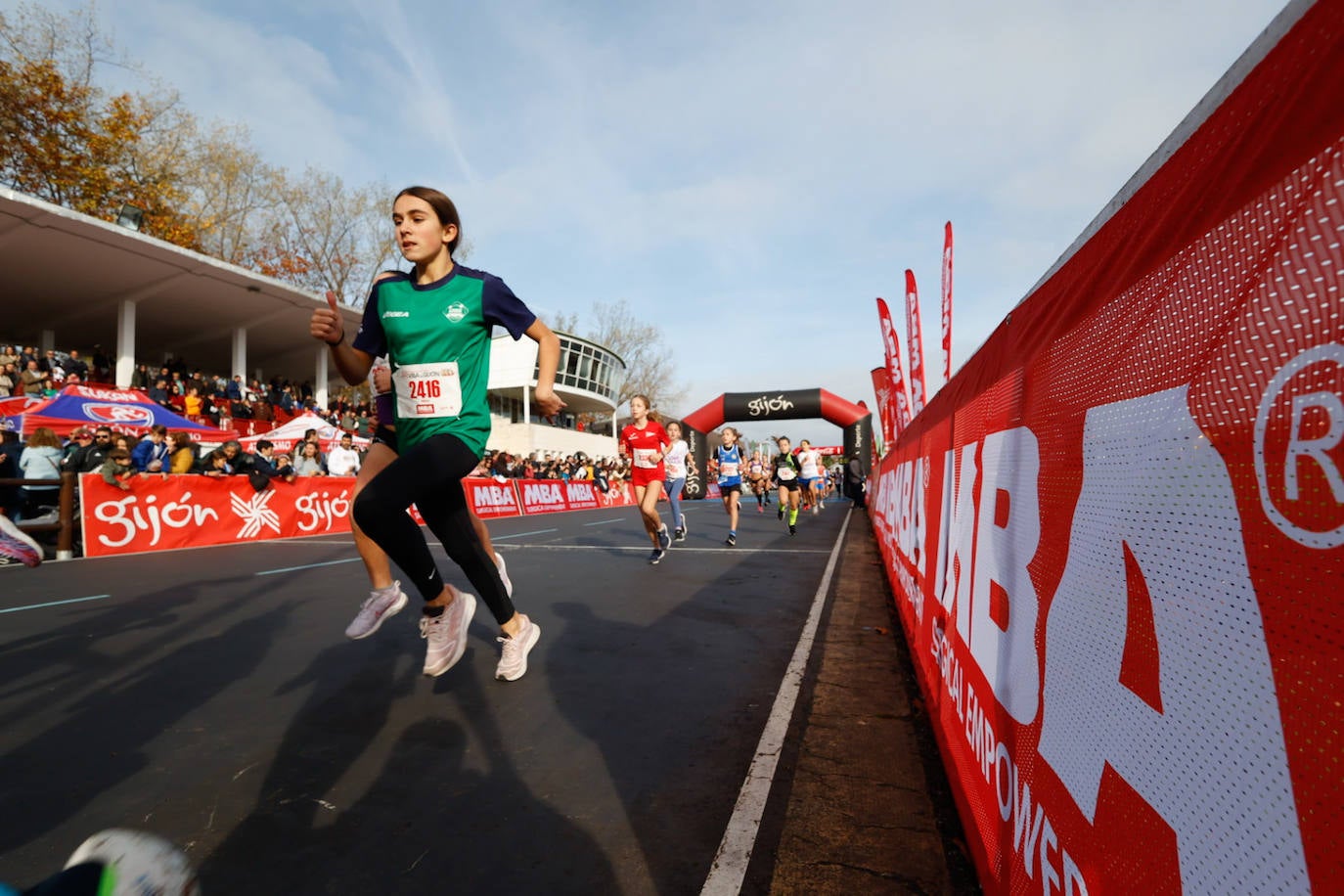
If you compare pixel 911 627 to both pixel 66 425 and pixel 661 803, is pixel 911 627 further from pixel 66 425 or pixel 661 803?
pixel 66 425

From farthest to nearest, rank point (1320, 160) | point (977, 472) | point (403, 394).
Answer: point (403, 394) < point (977, 472) < point (1320, 160)

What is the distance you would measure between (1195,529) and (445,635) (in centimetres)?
304

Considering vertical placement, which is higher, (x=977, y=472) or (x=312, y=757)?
(x=977, y=472)

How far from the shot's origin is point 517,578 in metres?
6.50

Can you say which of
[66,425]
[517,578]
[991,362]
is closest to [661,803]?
[991,362]

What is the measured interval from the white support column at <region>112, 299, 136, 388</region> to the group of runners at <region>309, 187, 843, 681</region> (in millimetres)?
25268

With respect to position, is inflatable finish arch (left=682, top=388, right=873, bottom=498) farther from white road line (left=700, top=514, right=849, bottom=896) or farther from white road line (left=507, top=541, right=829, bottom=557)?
white road line (left=700, top=514, right=849, bottom=896)

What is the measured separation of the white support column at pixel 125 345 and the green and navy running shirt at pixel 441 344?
1005 inches

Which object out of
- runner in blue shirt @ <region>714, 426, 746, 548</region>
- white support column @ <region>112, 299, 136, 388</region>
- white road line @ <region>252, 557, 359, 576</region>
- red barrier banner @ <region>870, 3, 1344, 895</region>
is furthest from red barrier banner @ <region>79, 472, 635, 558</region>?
white support column @ <region>112, 299, 136, 388</region>

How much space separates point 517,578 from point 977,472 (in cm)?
488

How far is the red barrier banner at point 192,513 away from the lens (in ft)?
30.6

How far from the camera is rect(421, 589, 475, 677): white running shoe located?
3.30 m

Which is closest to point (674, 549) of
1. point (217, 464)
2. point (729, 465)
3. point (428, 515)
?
point (729, 465)

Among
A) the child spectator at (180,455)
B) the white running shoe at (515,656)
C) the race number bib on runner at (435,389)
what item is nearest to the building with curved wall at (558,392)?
the child spectator at (180,455)
